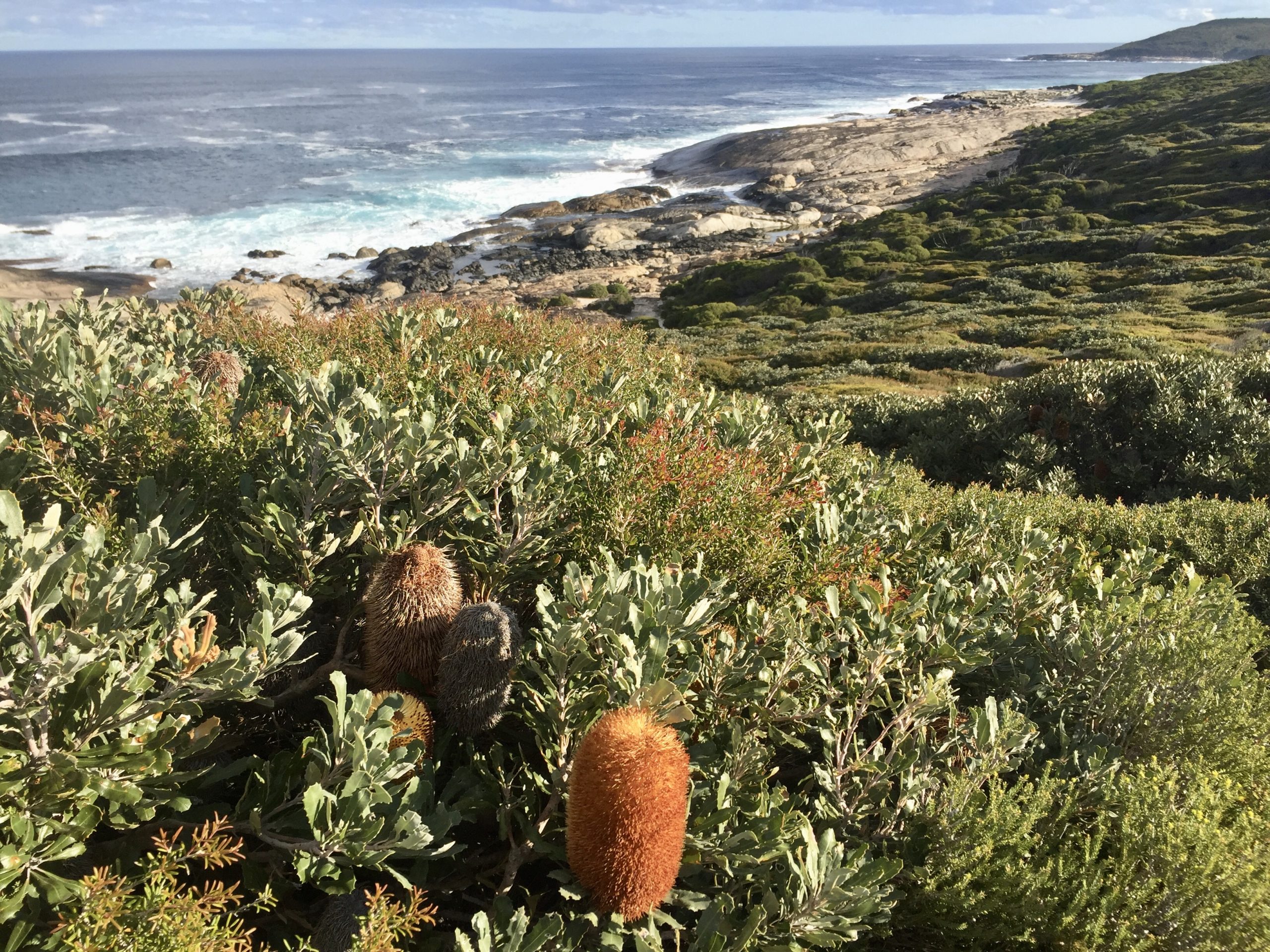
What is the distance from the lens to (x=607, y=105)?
12225cm

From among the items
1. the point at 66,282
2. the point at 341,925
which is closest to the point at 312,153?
the point at 66,282

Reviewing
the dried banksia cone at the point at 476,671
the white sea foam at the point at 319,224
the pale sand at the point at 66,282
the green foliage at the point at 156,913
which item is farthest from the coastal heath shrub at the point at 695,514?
the white sea foam at the point at 319,224

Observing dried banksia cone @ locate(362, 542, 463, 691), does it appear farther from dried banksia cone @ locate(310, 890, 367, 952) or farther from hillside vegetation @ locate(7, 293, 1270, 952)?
dried banksia cone @ locate(310, 890, 367, 952)

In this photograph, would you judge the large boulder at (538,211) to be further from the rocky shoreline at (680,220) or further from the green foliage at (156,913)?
the green foliage at (156,913)

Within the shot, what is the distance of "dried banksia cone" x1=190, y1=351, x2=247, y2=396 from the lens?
21.1 feet

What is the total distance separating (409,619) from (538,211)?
55.3 meters

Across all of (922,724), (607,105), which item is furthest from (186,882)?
(607,105)

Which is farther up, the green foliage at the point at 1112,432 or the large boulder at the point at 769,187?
the large boulder at the point at 769,187

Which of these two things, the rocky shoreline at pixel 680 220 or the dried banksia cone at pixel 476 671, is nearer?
the dried banksia cone at pixel 476 671

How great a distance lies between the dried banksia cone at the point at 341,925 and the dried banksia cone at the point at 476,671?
0.80 metres

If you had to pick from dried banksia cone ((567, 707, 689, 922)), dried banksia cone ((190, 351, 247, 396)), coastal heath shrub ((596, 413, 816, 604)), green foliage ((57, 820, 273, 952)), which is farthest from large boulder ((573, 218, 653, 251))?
green foliage ((57, 820, 273, 952))

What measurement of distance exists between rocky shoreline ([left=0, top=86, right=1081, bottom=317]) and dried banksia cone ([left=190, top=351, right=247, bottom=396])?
573cm

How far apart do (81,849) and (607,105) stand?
5286 inches

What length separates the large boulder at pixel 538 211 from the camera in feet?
178
